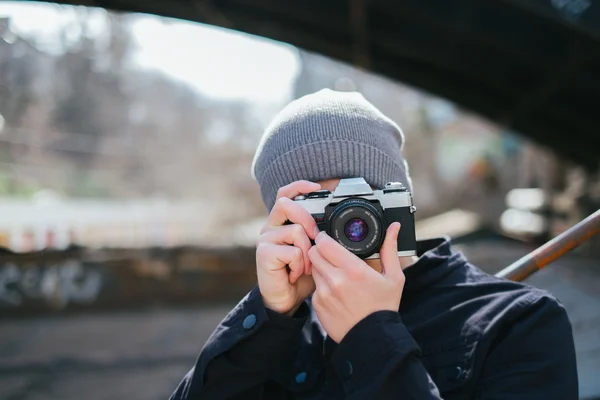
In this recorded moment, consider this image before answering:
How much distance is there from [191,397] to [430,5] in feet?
14.2

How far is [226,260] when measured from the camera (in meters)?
6.16

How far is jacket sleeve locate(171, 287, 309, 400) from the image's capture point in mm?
1121

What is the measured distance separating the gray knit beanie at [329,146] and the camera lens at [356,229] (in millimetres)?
160

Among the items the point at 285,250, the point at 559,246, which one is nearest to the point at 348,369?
the point at 285,250

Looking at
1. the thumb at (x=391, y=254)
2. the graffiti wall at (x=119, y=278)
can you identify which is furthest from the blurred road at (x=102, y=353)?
the thumb at (x=391, y=254)

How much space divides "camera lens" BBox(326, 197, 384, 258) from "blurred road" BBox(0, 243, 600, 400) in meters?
2.07

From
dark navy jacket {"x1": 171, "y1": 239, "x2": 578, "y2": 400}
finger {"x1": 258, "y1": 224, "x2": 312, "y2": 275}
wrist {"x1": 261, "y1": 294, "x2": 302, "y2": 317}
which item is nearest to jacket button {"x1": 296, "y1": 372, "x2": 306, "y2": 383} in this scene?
dark navy jacket {"x1": 171, "y1": 239, "x2": 578, "y2": 400}

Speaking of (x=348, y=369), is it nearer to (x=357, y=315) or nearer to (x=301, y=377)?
(x=357, y=315)

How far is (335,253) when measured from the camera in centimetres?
99

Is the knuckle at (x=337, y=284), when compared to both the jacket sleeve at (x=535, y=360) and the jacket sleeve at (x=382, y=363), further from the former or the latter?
the jacket sleeve at (x=535, y=360)

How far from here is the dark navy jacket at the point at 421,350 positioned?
0.95m

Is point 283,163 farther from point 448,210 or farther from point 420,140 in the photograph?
point 420,140

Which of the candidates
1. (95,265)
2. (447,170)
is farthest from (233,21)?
(447,170)

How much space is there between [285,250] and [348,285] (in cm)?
19
